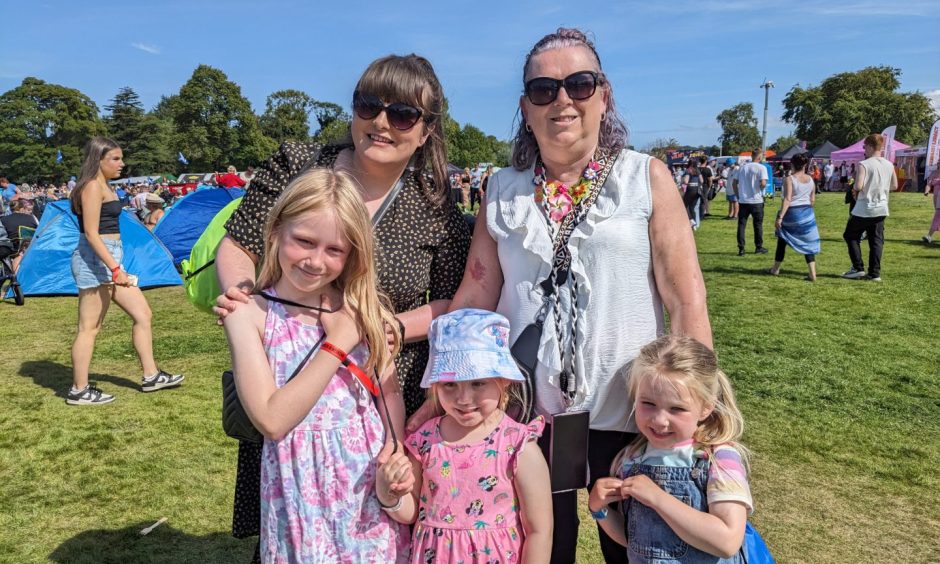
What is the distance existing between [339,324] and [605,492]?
36.0 inches

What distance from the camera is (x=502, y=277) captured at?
203cm

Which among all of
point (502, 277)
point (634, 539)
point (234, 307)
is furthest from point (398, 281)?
point (634, 539)

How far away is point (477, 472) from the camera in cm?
176

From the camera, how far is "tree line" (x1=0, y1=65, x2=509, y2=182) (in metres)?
62.9

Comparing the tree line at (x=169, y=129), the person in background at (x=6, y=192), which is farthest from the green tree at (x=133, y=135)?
the person in background at (x=6, y=192)

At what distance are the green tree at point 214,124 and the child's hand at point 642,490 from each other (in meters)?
66.1

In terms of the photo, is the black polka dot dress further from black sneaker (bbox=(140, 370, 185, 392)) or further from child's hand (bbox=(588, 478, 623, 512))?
black sneaker (bbox=(140, 370, 185, 392))

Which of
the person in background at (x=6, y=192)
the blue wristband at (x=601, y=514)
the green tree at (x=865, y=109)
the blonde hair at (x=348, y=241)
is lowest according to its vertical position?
the blue wristband at (x=601, y=514)

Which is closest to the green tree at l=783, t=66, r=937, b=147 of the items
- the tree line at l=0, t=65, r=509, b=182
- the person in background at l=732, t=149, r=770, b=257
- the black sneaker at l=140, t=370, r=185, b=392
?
the tree line at l=0, t=65, r=509, b=182

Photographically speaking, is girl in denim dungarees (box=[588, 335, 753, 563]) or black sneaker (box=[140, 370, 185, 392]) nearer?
girl in denim dungarees (box=[588, 335, 753, 563])

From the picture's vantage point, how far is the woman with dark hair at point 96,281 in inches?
209

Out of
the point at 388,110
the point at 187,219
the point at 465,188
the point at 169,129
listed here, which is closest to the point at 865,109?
the point at 465,188

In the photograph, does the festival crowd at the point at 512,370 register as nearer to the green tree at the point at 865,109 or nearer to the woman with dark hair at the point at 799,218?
the woman with dark hair at the point at 799,218

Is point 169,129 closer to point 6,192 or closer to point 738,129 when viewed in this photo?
point 6,192
